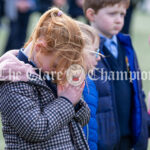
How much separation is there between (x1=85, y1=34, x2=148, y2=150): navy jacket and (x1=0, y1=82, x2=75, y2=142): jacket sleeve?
2.09 feet

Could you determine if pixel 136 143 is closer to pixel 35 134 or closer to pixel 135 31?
pixel 35 134

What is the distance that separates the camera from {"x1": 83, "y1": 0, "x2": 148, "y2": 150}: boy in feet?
10.1

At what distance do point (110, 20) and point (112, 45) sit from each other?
18 centimetres

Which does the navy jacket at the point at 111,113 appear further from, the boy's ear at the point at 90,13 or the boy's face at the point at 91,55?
the boy's ear at the point at 90,13

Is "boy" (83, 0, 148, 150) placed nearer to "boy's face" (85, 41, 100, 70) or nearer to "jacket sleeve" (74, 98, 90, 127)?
"boy's face" (85, 41, 100, 70)

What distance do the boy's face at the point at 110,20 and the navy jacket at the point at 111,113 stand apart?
0.24 m

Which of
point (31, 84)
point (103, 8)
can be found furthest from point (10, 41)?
point (31, 84)

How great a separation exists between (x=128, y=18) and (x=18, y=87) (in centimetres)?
704

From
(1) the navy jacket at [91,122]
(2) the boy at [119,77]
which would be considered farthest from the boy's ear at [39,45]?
(2) the boy at [119,77]

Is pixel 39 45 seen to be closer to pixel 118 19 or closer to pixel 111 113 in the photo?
pixel 111 113

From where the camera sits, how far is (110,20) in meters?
3.23

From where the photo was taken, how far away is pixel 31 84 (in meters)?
2.14

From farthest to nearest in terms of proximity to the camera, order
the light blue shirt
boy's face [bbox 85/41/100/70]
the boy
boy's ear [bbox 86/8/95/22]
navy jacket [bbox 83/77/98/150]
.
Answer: boy's ear [bbox 86/8/95/22] → the light blue shirt → the boy → navy jacket [bbox 83/77/98/150] → boy's face [bbox 85/41/100/70]

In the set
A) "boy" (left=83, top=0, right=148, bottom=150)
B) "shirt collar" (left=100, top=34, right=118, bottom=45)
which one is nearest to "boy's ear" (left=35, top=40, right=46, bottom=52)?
"boy" (left=83, top=0, right=148, bottom=150)
